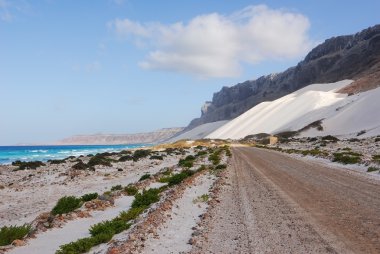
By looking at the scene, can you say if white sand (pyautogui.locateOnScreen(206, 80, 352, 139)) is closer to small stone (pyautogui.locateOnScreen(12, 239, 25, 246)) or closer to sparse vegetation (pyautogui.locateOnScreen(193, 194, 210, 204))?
sparse vegetation (pyautogui.locateOnScreen(193, 194, 210, 204))

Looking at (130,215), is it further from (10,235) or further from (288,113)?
(288,113)

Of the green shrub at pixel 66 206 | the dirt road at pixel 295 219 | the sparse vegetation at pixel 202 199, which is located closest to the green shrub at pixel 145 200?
the sparse vegetation at pixel 202 199

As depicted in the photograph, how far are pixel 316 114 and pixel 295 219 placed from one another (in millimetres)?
125695

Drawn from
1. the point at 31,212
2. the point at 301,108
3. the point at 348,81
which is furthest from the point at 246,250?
the point at 348,81

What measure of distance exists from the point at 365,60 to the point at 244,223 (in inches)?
7192

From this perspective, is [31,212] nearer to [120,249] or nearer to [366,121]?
[120,249]

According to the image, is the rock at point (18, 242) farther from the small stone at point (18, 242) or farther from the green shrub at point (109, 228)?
the green shrub at point (109, 228)

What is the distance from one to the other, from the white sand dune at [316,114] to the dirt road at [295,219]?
204ft

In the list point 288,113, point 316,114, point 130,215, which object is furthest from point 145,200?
point 288,113

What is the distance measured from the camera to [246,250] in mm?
8398

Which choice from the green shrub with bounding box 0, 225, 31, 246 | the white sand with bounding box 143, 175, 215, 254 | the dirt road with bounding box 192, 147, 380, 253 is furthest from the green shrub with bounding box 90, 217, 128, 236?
the dirt road with bounding box 192, 147, 380, 253

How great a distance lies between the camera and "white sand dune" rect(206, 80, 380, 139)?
315ft

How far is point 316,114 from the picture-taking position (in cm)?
13112

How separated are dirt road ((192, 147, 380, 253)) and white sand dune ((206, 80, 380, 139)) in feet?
204
